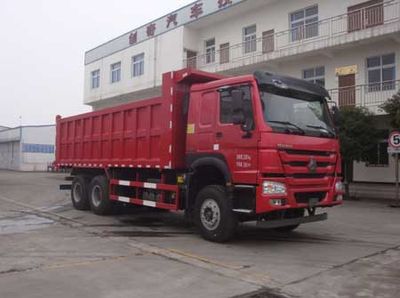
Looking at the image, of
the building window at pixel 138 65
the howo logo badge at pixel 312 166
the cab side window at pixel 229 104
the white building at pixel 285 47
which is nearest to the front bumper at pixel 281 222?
the howo logo badge at pixel 312 166

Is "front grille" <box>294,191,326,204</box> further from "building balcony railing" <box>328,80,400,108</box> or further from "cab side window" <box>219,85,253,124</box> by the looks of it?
"building balcony railing" <box>328,80,400,108</box>

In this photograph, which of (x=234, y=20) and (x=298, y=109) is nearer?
(x=298, y=109)

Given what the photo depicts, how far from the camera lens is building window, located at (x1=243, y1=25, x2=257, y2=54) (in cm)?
2930

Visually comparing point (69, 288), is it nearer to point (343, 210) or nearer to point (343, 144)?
point (343, 210)

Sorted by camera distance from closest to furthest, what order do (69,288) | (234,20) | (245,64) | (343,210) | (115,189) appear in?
1. (69,288)
2. (115,189)
3. (343,210)
4. (245,64)
5. (234,20)

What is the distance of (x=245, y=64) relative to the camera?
2830 centimetres

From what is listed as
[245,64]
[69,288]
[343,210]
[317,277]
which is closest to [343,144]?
[343,210]

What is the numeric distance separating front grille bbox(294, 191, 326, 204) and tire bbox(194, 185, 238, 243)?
1238mm

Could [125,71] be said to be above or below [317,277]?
above

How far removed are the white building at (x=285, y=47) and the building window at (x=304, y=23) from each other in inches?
2.0

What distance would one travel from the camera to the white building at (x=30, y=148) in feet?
182

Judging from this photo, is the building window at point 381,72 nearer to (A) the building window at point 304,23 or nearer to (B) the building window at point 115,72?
(A) the building window at point 304,23

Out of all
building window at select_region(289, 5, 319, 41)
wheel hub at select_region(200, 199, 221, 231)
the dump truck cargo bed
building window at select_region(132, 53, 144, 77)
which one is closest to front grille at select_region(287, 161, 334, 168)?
wheel hub at select_region(200, 199, 221, 231)

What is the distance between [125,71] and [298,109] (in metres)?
29.8
